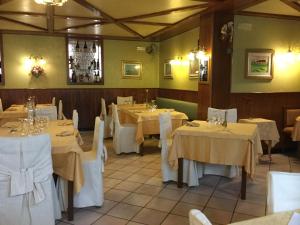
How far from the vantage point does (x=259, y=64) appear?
18.2ft

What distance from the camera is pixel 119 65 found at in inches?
336

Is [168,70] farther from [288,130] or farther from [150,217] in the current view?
[150,217]

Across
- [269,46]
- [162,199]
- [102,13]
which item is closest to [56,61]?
[102,13]

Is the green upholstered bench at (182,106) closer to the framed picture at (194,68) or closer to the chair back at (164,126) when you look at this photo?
the framed picture at (194,68)

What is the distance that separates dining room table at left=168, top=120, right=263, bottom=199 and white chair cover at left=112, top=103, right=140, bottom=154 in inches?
72.0

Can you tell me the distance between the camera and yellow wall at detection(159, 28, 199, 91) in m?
6.73

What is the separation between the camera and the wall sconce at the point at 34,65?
769 cm

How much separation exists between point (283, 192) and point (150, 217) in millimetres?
1795

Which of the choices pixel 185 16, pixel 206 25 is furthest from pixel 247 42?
pixel 185 16

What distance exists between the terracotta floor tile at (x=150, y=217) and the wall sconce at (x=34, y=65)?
5.84m

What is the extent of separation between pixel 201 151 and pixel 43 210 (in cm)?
196

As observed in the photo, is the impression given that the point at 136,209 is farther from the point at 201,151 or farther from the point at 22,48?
the point at 22,48

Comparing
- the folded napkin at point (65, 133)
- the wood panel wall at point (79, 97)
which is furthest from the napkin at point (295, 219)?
the wood panel wall at point (79, 97)

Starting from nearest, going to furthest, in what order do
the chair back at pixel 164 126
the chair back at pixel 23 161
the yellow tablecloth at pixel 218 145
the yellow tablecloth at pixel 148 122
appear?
the chair back at pixel 23 161
the yellow tablecloth at pixel 218 145
the chair back at pixel 164 126
the yellow tablecloth at pixel 148 122
